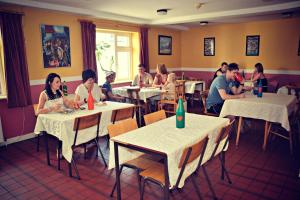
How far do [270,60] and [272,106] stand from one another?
161 inches

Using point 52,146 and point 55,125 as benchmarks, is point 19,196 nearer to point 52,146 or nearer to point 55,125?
point 55,125

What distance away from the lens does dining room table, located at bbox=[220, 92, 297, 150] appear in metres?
3.12

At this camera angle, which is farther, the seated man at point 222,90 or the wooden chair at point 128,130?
the seated man at point 222,90

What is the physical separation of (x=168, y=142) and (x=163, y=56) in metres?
5.73

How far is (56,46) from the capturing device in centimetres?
454

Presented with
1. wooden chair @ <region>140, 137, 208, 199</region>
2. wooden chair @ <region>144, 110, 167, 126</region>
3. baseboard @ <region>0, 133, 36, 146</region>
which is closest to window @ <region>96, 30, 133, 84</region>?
baseboard @ <region>0, 133, 36, 146</region>

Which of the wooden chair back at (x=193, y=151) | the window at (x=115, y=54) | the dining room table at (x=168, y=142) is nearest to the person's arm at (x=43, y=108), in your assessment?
the dining room table at (x=168, y=142)

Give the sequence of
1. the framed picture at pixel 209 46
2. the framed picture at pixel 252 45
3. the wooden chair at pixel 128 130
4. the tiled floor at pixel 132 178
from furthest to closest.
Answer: the framed picture at pixel 209 46
the framed picture at pixel 252 45
the tiled floor at pixel 132 178
the wooden chair at pixel 128 130

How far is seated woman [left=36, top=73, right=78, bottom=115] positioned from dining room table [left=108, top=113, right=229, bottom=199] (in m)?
1.23

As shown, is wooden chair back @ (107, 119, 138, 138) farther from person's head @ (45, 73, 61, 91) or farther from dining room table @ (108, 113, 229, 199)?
person's head @ (45, 73, 61, 91)

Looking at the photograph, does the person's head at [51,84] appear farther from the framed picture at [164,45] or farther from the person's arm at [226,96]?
the framed picture at [164,45]

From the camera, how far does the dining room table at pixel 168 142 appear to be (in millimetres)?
1758

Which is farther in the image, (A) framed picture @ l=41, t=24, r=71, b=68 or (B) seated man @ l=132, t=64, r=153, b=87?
(B) seated man @ l=132, t=64, r=153, b=87

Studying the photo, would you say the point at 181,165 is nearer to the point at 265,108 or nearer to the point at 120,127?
the point at 120,127
